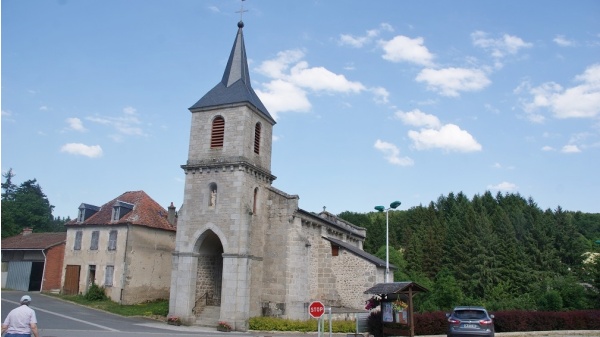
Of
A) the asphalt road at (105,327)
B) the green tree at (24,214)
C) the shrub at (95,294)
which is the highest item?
the green tree at (24,214)

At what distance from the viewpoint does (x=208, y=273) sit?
2862 centimetres

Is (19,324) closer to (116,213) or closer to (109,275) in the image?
(109,275)

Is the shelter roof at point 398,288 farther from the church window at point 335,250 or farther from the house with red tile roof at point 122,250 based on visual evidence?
the house with red tile roof at point 122,250

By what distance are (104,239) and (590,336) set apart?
30.7 metres

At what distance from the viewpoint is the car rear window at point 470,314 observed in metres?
16.6

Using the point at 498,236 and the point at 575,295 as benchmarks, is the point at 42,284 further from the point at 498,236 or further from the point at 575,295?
the point at 498,236

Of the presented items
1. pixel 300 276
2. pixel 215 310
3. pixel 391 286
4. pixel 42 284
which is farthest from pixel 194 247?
pixel 42 284

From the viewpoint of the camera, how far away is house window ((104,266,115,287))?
109 ft

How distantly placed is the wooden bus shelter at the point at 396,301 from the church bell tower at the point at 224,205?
861cm

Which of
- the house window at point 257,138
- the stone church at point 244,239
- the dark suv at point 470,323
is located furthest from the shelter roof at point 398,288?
the house window at point 257,138

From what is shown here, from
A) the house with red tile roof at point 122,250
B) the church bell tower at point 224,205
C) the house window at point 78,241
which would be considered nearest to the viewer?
the church bell tower at point 224,205

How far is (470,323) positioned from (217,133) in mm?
17719

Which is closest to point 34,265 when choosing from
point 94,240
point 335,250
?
point 94,240

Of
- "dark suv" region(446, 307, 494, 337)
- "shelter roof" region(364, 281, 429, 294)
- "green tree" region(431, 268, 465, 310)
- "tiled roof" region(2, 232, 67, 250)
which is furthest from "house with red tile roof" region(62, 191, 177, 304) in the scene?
"dark suv" region(446, 307, 494, 337)
